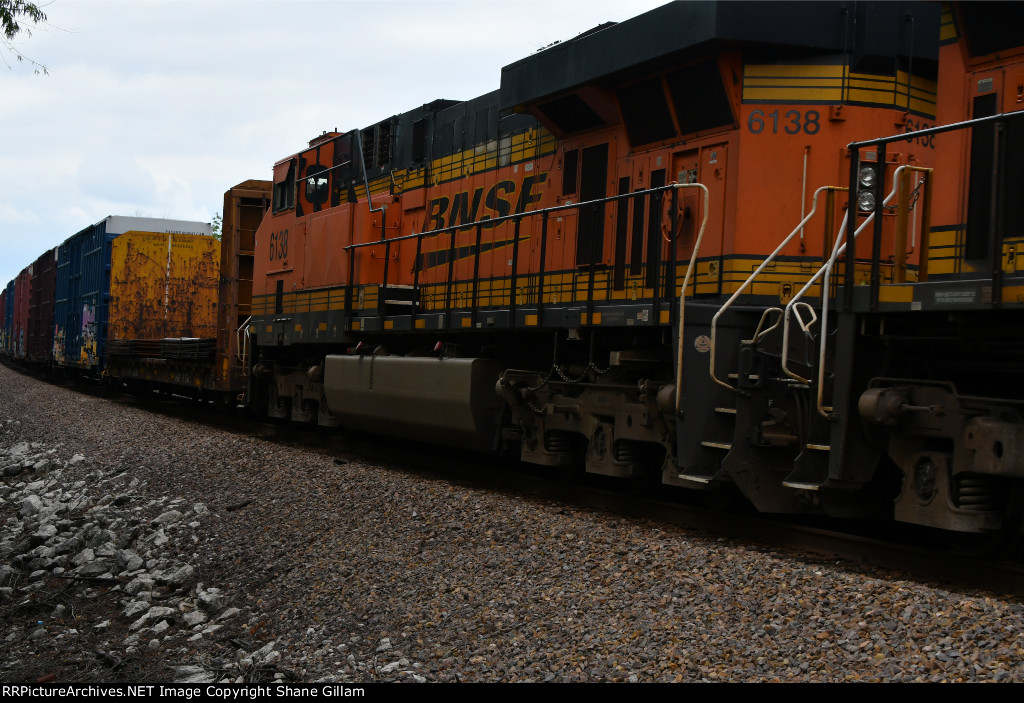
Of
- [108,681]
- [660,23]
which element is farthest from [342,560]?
[660,23]

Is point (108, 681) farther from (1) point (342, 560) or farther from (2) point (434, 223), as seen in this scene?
(2) point (434, 223)

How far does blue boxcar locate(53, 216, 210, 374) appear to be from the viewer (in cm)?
2091

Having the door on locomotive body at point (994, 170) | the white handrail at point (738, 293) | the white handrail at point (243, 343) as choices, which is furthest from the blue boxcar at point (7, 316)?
the door on locomotive body at point (994, 170)

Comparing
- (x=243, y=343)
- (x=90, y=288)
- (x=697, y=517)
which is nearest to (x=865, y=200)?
(x=697, y=517)

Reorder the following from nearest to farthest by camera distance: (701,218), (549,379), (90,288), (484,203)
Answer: (701,218), (549,379), (484,203), (90,288)

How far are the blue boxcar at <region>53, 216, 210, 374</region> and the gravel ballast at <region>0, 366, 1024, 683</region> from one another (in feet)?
40.9

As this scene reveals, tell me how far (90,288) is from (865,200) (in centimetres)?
1958

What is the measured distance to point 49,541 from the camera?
8117 millimetres

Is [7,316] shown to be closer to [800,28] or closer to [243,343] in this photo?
[243,343]

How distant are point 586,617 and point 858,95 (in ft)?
14.0

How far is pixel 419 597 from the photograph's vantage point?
530 centimetres

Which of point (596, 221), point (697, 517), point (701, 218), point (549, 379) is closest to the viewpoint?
point (697, 517)

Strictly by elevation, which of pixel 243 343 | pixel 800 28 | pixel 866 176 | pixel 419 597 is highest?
pixel 800 28

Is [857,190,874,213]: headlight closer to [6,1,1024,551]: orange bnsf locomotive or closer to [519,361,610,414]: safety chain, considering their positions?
[6,1,1024,551]: orange bnsf locomotive
